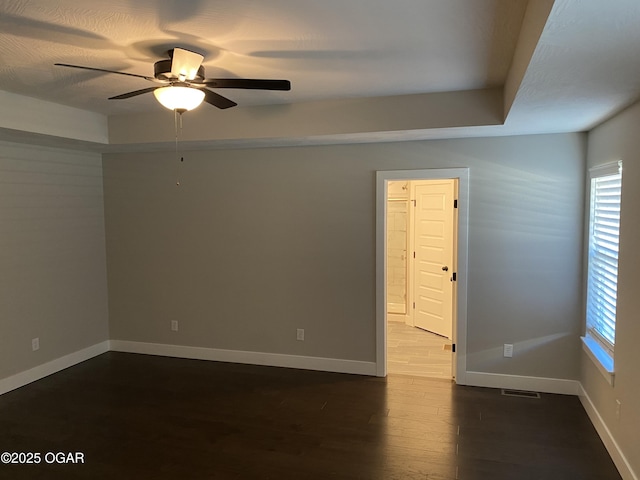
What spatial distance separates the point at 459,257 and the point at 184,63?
9.50 ft

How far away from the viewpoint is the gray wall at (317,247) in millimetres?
4098

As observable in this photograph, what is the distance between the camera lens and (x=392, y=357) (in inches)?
207

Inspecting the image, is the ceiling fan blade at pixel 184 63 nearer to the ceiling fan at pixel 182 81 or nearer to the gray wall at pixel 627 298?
the ceiling fan at pixel 182 81

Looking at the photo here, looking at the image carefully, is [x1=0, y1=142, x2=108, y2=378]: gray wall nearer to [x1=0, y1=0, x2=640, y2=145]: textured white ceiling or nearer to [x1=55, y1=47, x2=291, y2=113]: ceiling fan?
[x1=0, y1=0, x2=640, y2=145]: textured white ceiling

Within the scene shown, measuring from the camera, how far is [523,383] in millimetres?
4227

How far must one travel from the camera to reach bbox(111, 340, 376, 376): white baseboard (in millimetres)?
4719

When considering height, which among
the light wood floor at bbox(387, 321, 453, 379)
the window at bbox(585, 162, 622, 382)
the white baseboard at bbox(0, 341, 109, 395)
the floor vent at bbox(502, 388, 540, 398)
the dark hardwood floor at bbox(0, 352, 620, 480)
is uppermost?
the window at bbox(585, 162, 622, 382)

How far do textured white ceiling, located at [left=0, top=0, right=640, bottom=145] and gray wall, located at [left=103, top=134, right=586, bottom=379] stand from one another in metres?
0.84

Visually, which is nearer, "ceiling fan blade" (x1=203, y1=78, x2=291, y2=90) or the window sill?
"ceiling fan blade" (x1=203, y1=78, x2=291, y2=90)

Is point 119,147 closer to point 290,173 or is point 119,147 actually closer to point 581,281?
point 290,173

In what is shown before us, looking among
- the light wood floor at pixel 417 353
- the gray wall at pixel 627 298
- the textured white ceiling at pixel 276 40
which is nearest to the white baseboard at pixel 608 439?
the gray wall at pixel 627 298

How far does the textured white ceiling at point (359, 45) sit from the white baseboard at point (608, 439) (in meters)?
2.18

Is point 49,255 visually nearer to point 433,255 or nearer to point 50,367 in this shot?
point 50,367

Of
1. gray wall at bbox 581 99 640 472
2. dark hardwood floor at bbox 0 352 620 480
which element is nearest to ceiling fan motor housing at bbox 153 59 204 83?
dark hardwood floor at bbox 0 352 620 480
